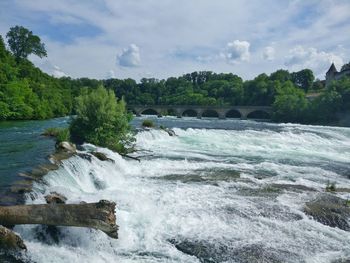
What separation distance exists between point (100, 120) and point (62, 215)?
1352 centimetres

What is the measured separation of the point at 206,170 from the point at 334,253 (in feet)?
33.9

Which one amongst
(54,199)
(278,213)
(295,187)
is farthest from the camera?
(295,187)

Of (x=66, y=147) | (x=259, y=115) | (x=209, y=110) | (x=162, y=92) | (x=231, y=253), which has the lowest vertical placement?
(x=231, y=253)

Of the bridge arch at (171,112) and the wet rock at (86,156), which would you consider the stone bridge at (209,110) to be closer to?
the bridge arch at (171,112)

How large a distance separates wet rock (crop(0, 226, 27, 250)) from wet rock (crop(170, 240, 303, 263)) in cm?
396

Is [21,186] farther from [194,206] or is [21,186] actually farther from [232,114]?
[232,114]

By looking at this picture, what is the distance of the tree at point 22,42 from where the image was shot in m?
75.4

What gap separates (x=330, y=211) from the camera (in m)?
13.1

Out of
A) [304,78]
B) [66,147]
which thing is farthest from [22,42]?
[304,78]

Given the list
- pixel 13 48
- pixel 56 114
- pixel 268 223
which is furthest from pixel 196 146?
pixel 13 48

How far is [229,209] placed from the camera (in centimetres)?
1285

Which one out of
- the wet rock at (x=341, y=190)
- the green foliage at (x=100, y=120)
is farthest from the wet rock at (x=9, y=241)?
the green foliage at (x=100, y=120)

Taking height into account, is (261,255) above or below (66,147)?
below

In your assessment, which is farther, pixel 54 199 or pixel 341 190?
pixel 341 190
